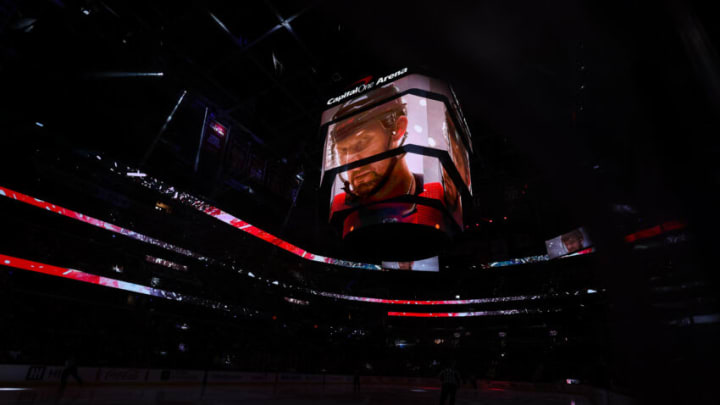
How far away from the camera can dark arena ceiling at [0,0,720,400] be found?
0.67 metres

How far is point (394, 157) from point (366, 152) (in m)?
0.42

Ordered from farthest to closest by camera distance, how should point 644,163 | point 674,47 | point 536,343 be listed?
point 536,343 < point 674,47 < point 644,163

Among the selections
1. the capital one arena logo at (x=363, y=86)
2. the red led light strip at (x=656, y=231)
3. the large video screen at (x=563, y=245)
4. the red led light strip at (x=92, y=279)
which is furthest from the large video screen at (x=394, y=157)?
the red led light strip at (x=92, y=279)

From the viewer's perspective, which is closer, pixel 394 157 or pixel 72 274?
pixel 394 157

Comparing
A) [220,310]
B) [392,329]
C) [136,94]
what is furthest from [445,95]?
[392,329]

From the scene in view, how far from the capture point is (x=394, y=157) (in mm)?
5105

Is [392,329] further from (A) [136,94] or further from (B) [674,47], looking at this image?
(B) [674,47]

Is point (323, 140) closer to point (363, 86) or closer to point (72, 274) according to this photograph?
point (363, 86)

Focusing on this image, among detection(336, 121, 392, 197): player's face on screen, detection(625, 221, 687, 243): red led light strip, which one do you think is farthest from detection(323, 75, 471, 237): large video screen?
detection(625, 221, 687, 243): red led light strip

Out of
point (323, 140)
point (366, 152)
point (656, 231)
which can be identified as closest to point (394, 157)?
point (366, 152)

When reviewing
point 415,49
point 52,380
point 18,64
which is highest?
point 18,64

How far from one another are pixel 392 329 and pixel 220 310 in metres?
15.8

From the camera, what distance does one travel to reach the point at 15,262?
49.4ft

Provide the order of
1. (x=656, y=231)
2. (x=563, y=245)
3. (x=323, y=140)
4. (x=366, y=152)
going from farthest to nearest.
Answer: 1. (x=563, y=245)
2. (x=323, y=140)
3. (x=366, y=152)
4. (x=656, y=231)
